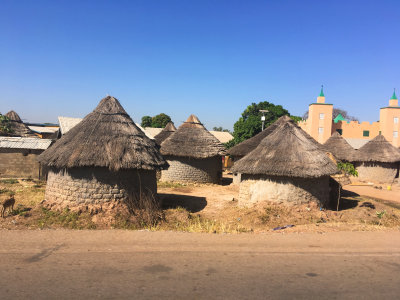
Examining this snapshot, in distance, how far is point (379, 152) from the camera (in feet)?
75.4

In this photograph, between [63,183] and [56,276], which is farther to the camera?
[63,183]

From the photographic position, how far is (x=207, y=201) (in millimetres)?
13602

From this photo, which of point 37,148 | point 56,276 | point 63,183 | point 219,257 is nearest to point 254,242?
point 219,257

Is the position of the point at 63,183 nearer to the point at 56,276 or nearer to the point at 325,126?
the point at 56,276

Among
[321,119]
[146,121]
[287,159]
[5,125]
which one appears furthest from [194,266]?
[146,121]

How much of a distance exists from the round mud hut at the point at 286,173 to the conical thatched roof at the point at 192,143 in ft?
21.3

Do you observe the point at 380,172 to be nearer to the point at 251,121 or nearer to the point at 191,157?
the point at 191,157

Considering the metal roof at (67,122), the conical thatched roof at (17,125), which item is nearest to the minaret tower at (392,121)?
the metal roof at (67,122)

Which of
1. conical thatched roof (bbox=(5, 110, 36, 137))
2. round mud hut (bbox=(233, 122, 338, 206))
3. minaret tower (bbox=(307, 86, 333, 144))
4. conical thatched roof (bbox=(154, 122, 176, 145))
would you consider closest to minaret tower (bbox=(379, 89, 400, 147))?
minaret tower (bbox=(307, 86, 333, 144))

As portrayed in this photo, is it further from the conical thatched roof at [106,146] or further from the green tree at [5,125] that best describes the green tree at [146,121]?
the conical thatched roof at [106,146]

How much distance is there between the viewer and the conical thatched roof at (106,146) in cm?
941

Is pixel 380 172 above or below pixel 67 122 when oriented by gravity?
below

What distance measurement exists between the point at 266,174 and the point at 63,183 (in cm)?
684

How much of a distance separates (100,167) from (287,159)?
6.49 metres
